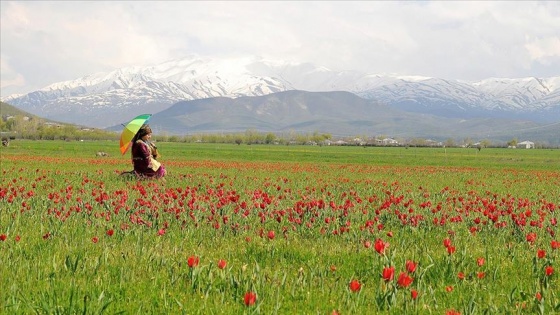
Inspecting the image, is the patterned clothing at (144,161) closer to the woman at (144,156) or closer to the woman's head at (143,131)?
the woman at (144,156)

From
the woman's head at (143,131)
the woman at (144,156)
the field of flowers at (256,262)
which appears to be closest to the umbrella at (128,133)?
the woman's head at (143,131)

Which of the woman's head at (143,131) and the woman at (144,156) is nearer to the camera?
the woman at (144,156)

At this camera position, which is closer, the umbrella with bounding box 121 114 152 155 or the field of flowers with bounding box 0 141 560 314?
the field of flowers with bounding box 0 141 560 314

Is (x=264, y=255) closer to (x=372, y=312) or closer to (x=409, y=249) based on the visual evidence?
(x=409, y=249)

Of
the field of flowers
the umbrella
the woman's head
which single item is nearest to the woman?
the woman's head

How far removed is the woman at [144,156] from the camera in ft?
68.9

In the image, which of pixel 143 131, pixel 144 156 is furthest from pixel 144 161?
pixel 143 131

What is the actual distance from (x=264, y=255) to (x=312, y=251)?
725mm

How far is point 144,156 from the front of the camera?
2100 centimetres

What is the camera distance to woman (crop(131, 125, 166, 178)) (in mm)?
21000

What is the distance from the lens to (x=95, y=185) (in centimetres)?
1778

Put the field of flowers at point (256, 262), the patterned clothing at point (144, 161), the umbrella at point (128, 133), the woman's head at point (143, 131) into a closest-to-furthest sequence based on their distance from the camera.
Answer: the field of flowers at point (256, 262)
the umbrella at point (128, 133)
the patterned clothing at point (144, 161)
the woman's head at point (143, 131)

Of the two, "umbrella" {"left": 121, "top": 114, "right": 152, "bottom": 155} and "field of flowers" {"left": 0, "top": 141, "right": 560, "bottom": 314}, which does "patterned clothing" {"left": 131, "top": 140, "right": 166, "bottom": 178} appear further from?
"field of flowers" {"left": 0, "top": 141, "right": 560, "bottom": 314}

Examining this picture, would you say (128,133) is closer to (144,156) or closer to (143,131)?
(143,131)
